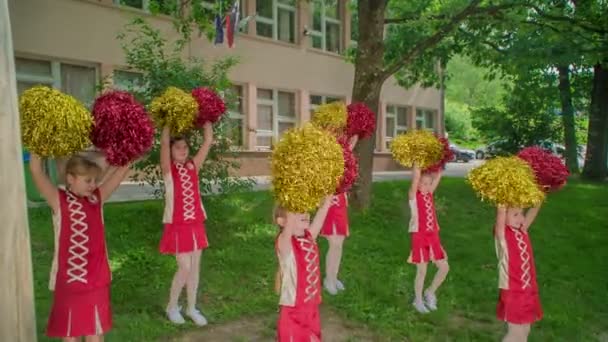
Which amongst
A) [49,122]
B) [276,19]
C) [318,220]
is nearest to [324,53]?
[276,19]

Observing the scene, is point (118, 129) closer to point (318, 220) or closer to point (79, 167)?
point (79, 167)

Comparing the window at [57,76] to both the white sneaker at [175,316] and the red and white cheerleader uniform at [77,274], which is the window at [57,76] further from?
the red and white cheerleader uniform at [77,274]

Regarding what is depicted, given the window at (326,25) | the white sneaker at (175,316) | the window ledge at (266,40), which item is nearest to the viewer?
the white sneaker at (175,316)

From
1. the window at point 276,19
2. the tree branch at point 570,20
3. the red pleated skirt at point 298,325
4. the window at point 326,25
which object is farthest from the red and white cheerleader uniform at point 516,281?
the window at point 326,25

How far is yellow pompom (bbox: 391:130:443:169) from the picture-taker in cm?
559

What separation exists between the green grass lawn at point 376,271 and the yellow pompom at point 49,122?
2236 millimetres

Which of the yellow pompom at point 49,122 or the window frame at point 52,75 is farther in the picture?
the window frame at point 52,75

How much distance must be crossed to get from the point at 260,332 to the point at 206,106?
2093 millimetres

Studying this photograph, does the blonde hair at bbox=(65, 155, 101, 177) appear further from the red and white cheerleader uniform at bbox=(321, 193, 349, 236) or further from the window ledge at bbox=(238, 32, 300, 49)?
the window ledge at bbox=(238, 32, 300, 49)

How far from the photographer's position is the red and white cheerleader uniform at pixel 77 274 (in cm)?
357

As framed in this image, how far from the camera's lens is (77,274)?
3.60 m

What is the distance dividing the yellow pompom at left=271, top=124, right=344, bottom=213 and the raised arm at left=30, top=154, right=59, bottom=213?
1.39m

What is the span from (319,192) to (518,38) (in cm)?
1230

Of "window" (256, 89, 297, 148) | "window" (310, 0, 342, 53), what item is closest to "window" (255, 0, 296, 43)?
"window" (310, 0, 342, 53)
